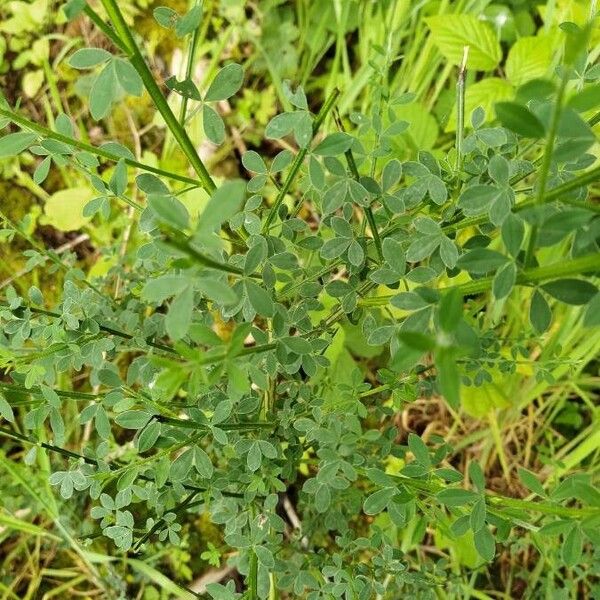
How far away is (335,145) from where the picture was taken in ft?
1.87

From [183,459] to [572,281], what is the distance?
450 mm

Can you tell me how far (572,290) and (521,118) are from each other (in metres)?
0.15

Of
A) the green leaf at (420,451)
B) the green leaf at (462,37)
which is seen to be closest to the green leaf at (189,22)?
the green leaf at (420,451)

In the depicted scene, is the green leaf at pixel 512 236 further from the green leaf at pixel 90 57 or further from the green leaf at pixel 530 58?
the green leaf at pixel 530 58

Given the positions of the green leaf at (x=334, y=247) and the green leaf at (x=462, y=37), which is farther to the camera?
the green leaf at (x=462, y=37)

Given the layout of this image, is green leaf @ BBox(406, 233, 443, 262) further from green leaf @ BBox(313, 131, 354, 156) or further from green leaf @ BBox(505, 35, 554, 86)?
green leaf @ BBox(505, 35, 554, 86)

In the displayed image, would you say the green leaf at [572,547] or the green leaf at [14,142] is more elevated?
the green leaf at [14,142]

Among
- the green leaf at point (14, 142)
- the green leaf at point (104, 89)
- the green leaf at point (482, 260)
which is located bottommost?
A: the green leaf at point (482, 260)

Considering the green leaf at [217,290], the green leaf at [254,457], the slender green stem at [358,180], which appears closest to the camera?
the green leaf at [217,290]

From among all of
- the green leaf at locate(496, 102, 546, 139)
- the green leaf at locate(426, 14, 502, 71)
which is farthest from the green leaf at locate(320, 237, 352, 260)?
the green leaf at locate(426, 14, 502, 71)

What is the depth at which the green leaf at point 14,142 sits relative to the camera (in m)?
0.57

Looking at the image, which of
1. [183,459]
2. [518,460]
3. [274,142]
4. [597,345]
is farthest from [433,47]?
[183,459]

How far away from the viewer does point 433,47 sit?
153 cm

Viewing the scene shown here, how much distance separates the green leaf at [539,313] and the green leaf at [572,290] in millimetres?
59
